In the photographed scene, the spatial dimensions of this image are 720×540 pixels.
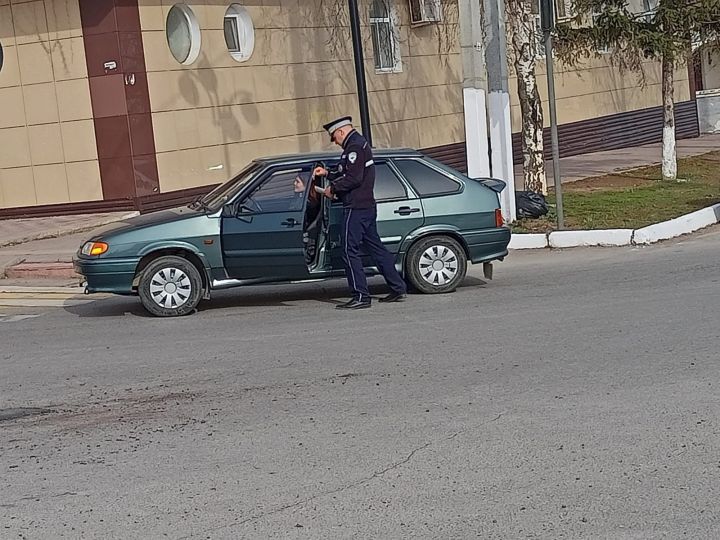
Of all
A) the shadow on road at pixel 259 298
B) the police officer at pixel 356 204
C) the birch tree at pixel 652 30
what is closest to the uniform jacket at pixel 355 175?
the police officer at pixel 356 204

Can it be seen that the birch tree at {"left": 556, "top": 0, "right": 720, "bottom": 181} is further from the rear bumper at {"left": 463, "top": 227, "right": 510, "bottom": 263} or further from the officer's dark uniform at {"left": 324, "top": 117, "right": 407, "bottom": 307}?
the officer's dark uniform at {"left": 324, "top": 117, "right": 407, "bottom": 307}

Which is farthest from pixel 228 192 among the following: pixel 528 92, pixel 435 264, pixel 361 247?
pixel 528 92

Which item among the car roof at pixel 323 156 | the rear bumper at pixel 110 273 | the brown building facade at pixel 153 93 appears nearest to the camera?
the rear bumper at pixel 110 273

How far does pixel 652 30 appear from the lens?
18125 mm

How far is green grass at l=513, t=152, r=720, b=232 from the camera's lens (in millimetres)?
15330

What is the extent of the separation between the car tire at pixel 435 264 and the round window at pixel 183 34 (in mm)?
9051

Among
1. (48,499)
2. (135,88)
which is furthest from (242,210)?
(135,88)

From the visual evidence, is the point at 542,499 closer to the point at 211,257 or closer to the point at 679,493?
the point at 679,493

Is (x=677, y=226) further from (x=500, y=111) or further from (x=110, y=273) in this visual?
(x=110, y=273)

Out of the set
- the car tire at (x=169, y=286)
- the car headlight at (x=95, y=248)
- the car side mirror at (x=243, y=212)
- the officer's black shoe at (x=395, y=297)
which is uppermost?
the car side mirror at (x=243, y=212)

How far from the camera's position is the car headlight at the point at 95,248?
34.3ft

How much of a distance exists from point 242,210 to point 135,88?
→ 311 inches

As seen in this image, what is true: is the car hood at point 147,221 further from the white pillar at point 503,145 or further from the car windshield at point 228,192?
the white pillar at point 503,145

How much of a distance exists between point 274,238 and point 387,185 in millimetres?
1255
